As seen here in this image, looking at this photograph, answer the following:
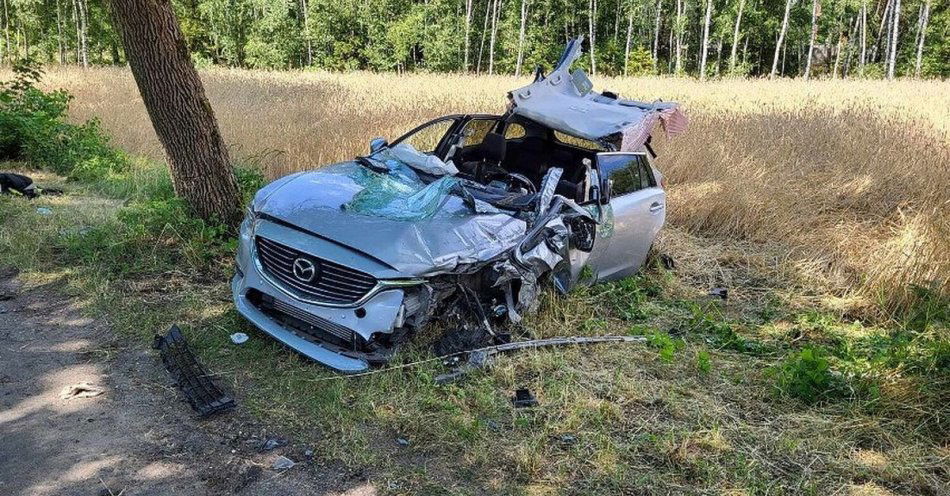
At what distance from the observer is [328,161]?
8672 millimetres

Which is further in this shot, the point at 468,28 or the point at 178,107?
the point at 468,28

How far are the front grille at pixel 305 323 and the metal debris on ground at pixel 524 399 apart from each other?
104 centimetres

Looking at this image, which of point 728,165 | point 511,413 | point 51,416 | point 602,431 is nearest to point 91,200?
point 51,416

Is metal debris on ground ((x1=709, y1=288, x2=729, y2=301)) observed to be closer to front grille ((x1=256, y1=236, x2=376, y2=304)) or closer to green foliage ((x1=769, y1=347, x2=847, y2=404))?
green foliage ((x1=769, y1=347, x2=847, y2=404))

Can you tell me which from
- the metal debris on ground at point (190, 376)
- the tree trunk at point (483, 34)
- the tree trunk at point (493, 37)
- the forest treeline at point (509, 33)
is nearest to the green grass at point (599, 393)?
the metal debris on ground at point (190, 376)

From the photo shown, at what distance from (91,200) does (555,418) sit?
6.67m

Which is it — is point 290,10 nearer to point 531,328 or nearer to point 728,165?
point 728,165

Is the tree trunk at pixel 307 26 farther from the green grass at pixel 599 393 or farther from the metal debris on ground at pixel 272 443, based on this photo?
the metal debris on ground at pixel 272 443

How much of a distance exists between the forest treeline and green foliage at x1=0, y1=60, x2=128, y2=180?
30.2 metres

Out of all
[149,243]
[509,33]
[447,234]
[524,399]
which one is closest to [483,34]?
[509,33]

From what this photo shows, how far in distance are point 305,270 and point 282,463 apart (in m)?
1.20

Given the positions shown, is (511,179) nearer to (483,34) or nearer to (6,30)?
(6,30)

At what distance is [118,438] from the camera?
11.1ft

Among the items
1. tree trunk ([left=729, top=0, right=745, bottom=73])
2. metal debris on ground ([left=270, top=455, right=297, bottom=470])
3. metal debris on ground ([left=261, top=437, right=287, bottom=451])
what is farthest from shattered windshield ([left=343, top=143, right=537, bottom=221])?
tree trunk ([left=729, top=0, right=745, bottom=73])
